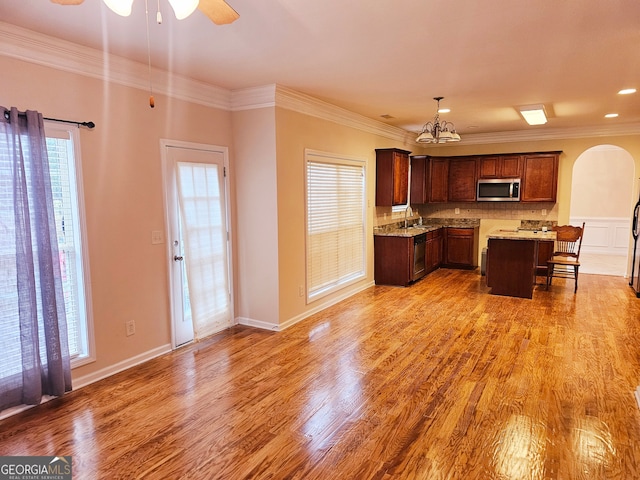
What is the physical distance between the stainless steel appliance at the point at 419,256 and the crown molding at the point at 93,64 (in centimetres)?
398

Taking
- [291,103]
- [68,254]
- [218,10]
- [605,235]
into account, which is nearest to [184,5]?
[218,10]

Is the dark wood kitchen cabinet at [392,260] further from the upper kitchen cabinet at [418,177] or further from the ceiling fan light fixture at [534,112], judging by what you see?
the ceiling fan light fixture at [534,112]

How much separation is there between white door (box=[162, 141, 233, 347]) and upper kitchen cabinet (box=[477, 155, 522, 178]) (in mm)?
5294

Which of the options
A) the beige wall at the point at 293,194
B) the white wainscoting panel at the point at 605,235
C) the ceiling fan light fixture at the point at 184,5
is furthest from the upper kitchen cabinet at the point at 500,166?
the ceiling fan light fixture at the point at 184,5

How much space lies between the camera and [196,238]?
415 cm

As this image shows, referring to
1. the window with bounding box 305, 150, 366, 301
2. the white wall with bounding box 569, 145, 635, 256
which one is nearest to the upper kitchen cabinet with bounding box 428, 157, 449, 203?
the window with bounding box 305, 150, 366, 301

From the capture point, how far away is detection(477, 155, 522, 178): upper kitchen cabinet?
24.5ft

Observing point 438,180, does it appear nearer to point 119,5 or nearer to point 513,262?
point 513,262

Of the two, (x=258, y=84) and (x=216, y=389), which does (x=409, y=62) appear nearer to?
(x=258, y=84)

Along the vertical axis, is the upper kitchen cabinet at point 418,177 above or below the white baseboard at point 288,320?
above

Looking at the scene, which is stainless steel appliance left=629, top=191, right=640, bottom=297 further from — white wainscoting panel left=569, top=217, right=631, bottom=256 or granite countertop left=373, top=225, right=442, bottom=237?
white wainscoting panel left=569, top=217, right=631, bottom=256

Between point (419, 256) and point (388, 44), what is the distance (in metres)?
4.42

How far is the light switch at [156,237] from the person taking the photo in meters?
3.77

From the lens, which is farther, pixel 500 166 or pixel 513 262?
pixel 500 166
